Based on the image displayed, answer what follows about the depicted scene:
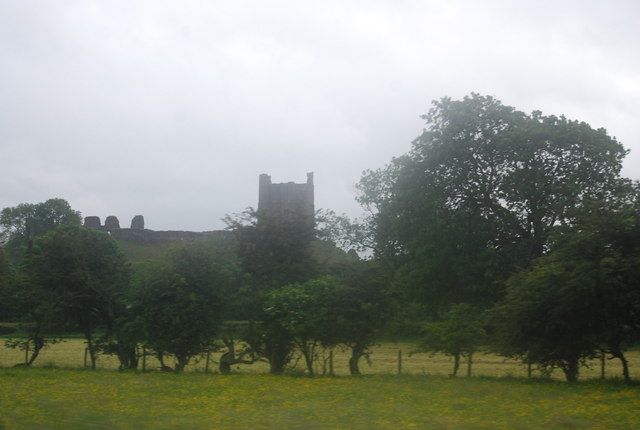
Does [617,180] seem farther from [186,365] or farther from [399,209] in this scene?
[186,365]

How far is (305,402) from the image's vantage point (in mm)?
16109

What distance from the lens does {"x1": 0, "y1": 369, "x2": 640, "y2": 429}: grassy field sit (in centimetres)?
1278

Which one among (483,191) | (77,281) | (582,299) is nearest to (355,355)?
(582,299)

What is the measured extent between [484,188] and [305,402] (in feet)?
84.8

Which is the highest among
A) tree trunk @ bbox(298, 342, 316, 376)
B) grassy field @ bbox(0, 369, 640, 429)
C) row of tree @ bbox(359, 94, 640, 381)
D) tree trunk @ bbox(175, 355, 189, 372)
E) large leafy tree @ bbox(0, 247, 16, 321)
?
row of tree @ bbox(359, 94, 640, 381)

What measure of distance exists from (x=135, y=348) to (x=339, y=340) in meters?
7.66

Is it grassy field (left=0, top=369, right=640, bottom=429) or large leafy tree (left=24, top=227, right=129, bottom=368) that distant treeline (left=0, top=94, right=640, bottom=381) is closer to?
large leafy tree (left=24, top=227, right=129, bottom=368)

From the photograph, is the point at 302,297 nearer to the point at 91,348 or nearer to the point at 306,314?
the point at 306,314

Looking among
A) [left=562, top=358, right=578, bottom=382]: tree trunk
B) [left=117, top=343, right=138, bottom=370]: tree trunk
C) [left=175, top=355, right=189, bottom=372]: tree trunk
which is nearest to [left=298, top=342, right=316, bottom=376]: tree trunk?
[left=175, top=355, right=189, bottom=372]: tree trunk

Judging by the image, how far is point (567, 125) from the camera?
126ft

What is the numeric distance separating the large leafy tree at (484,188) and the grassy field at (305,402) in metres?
16.2

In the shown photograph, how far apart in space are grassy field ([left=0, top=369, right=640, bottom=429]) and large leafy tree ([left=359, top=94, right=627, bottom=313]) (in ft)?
53.0

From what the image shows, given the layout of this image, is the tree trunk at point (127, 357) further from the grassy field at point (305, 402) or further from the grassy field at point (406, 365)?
the grassy field at point (305, 402)

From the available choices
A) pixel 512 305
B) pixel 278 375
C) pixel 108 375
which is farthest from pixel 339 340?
pixel 108 375
